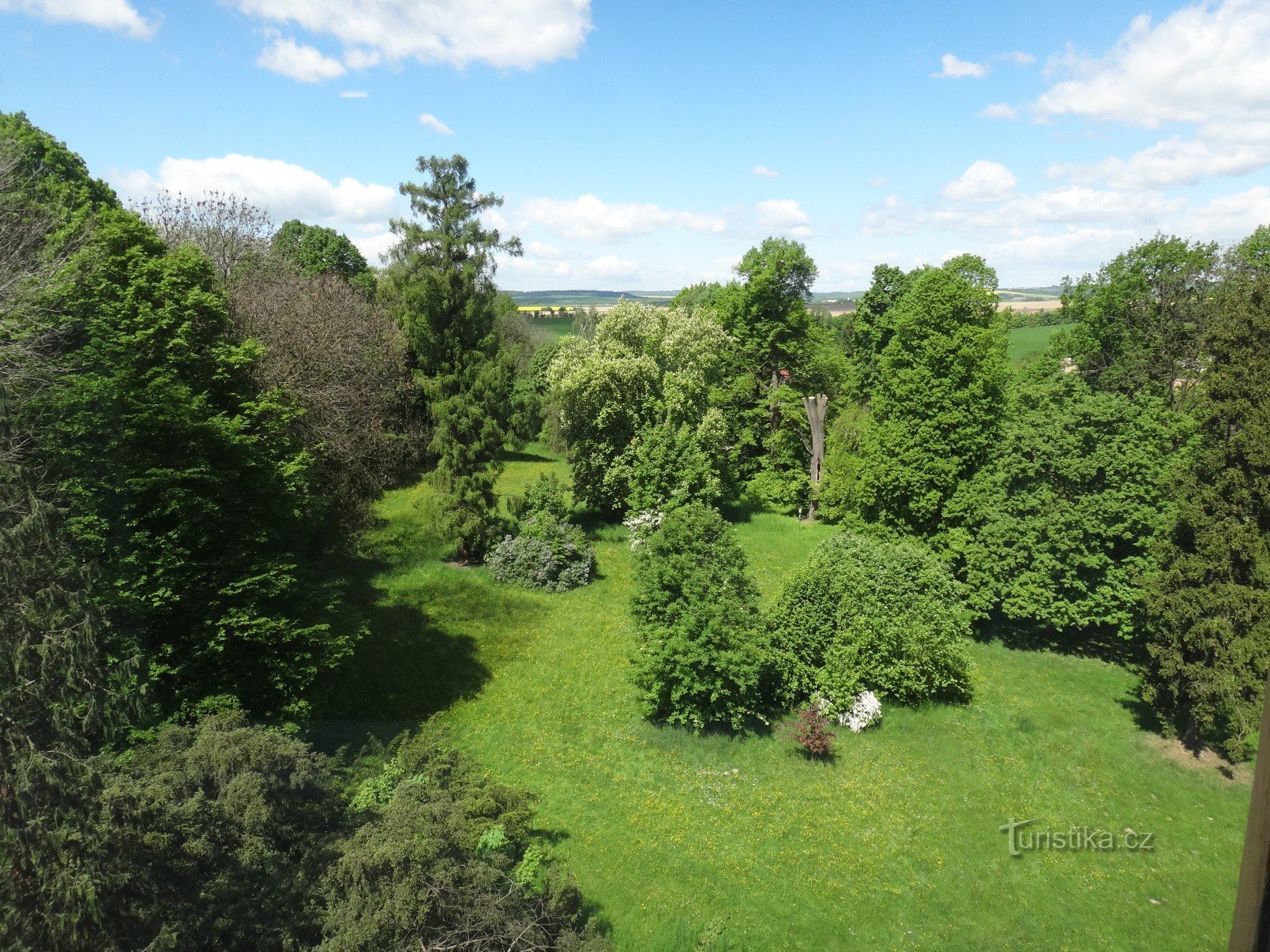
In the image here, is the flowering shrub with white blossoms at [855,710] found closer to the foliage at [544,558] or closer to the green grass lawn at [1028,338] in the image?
the foliage at [544,558]

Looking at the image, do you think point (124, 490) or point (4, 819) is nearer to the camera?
point (4, 819)

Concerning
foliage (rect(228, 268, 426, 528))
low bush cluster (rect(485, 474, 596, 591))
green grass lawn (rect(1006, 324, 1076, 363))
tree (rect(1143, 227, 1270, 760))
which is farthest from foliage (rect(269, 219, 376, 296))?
green grass lawn (rect(1006, 324, 1076, 363))

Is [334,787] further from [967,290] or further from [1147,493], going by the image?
[967,290]

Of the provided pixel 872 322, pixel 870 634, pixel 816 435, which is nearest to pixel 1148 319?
pixel 816 435

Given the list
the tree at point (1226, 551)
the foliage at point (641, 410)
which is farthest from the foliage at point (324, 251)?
the tree at point (1226, 551)

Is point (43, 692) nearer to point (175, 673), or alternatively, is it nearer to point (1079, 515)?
point (175, 673)

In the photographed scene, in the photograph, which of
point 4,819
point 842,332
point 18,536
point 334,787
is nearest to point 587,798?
point 334,787
